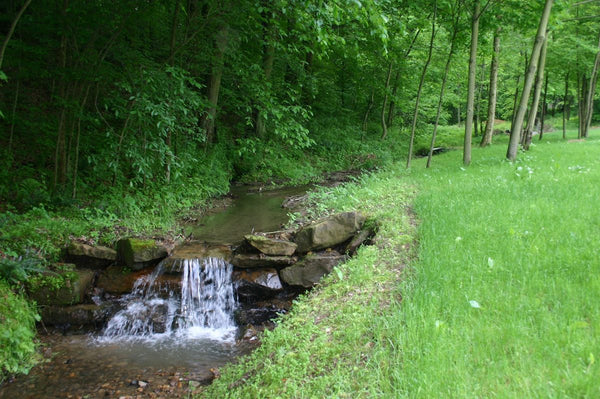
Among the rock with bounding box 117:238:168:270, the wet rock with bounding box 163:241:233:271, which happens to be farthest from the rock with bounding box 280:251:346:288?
the rock with bounding box 117:238:168:270

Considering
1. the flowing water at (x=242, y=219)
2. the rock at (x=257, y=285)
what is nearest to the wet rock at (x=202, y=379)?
the rock at (x=257, y=285)

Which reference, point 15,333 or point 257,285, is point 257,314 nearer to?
point 257,285

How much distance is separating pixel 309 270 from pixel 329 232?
2.79 ft

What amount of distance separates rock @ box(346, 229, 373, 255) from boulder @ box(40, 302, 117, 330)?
150 inches

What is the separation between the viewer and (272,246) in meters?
6.24

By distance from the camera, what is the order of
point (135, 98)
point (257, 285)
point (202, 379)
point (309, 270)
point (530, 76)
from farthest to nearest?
1. point (530, 76)
2. point (135, 98)
3. point (257, 285)
4. point (309, 270)
5. point (202, 379)

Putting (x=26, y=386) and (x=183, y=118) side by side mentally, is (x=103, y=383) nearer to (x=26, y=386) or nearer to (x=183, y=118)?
(x=26, y=386)

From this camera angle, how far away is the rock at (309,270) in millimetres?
5727

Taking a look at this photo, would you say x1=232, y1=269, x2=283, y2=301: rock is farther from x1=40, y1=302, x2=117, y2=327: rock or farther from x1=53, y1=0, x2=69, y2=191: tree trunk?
x1=53, y1=0, x2=69, y2=191: tree trunk

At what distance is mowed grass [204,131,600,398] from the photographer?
2.55 meters

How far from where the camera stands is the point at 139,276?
605cm

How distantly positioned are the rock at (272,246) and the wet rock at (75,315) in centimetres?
243

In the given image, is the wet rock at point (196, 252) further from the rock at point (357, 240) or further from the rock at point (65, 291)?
the rock at point (357, 240)

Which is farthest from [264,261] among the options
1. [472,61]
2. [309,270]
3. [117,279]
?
[472,61]
